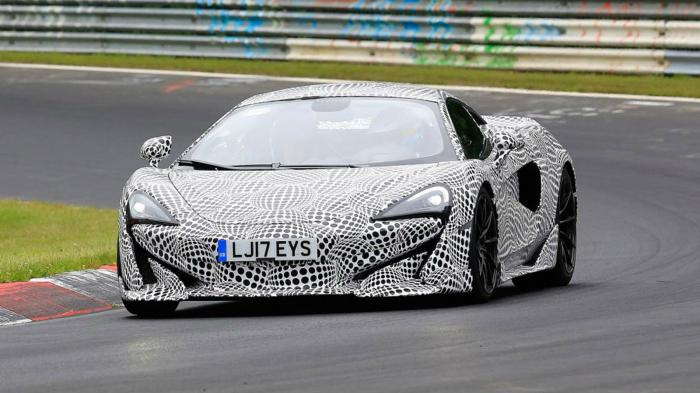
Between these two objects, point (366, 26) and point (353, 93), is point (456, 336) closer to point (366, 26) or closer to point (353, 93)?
point (353, 93)

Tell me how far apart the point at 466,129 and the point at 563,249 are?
4.04ft

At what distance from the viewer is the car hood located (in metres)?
9.12

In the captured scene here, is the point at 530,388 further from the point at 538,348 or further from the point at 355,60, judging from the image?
the point at 355,60

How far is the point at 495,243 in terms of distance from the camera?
32.1 ft

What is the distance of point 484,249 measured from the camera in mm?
9578

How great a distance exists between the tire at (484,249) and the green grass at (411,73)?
37.7 ft

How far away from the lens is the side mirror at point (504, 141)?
402 inches

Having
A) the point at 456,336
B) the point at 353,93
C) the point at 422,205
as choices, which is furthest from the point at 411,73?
the point at 456,336

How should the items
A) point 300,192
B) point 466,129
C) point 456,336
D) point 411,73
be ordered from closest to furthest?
point 456,336 < point 300,192 < point 466,129 < point 411,73

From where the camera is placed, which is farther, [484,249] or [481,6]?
[481,6]

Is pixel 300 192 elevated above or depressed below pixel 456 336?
above

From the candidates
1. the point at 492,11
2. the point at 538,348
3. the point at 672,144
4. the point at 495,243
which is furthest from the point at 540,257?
the point at 492,11

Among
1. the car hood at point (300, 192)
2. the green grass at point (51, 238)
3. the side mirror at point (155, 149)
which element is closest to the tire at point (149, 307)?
the car hood at point (300, 192)

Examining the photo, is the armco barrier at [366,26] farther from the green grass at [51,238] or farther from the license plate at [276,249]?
the license plate at [276,249]
